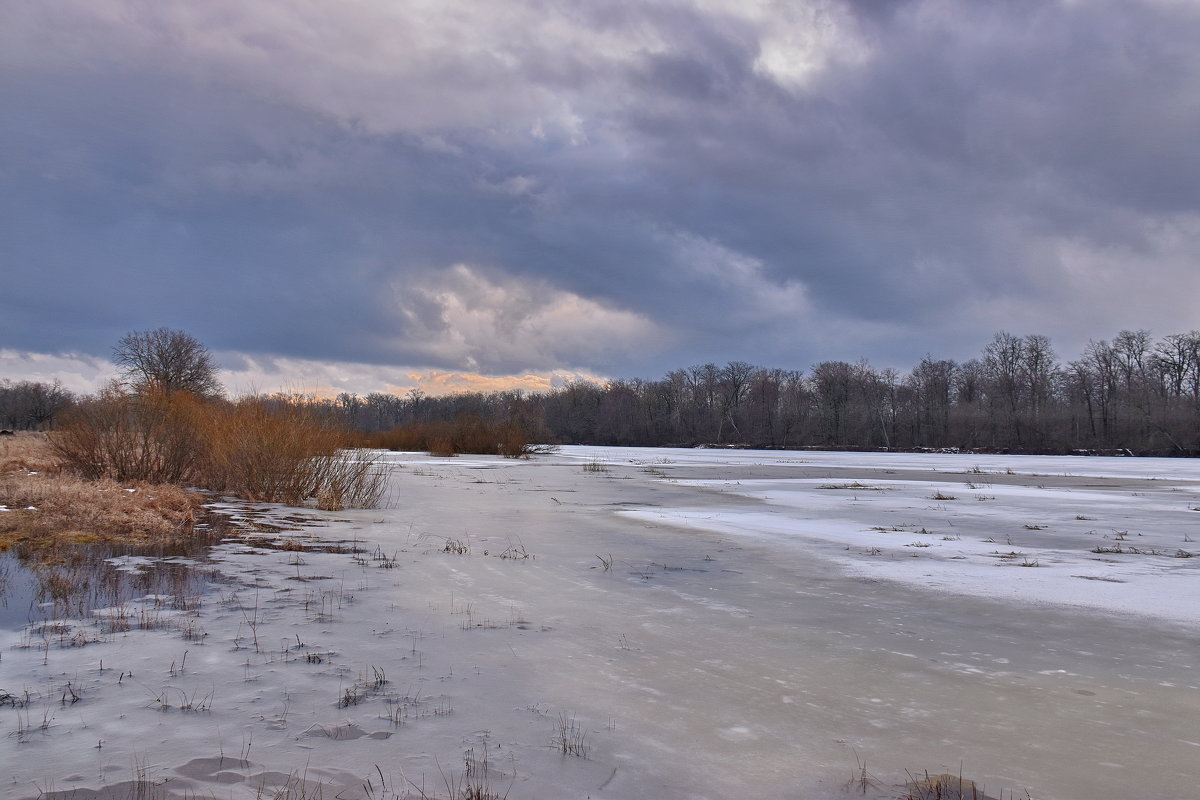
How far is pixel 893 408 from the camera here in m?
82.8

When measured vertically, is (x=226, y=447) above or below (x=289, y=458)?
above

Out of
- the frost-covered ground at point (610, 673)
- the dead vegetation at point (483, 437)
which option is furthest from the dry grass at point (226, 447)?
the dead vegetation at point (483, 437)

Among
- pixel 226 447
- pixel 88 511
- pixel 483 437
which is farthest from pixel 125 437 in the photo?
pixel 483 437

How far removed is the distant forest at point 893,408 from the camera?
5944 centimetres

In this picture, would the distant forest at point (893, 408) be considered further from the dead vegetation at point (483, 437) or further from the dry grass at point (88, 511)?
the dry grass at point (88, 511)

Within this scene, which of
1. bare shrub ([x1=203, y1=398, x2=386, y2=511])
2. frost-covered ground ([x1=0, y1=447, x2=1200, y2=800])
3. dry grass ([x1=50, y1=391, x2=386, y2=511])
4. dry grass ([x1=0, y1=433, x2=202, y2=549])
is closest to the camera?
frost-covered ground ([x1=0, y1=447, x2=1200, y2=800])

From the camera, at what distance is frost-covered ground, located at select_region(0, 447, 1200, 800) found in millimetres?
3102

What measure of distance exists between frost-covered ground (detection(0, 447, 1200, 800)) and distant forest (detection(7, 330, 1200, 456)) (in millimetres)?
38829

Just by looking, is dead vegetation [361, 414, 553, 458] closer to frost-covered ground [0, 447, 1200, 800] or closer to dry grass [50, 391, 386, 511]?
dry grass [50, 391, 386, 511]

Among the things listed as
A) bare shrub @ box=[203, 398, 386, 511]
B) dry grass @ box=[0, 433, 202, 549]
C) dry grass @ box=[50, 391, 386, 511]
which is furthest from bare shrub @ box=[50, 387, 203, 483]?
bare shrub @ box=[203, 398, 386, 511]

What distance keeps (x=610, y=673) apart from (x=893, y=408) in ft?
280

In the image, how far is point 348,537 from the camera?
34.6ft

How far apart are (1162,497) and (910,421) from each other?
6423cm

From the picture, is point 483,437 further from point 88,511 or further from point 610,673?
point 610,673
